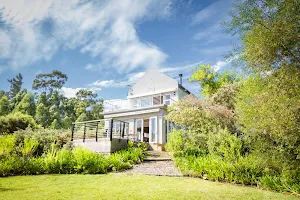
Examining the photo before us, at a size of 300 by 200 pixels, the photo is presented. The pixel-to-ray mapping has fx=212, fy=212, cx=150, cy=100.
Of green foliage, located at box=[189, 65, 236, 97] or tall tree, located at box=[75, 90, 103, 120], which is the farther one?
tall tree, located at box=[75, 90, 103, 120]

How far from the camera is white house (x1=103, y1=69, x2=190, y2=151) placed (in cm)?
1845

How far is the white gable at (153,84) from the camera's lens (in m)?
22.9

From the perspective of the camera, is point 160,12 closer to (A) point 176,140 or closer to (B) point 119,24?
(B) point 119,24

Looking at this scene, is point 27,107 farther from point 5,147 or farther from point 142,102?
point 5,147

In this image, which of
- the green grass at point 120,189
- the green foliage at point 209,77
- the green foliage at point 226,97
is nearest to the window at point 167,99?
the green foliage at point 209,77

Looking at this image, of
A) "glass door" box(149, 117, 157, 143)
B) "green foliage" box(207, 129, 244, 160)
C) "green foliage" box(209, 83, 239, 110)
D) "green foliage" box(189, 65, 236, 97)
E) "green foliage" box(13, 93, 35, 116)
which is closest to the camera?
"green foliage" box(207, 129, 244, 160)

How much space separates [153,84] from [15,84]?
4615 cm

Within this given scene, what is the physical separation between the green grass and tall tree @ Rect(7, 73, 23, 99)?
5419 centimetres

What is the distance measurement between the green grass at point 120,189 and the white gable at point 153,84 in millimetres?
15329

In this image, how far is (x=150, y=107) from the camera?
18906 millimetres

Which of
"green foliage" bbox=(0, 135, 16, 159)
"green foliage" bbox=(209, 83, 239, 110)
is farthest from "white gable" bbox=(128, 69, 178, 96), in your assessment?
"green foliage" bbox=(0, 135, 16, 159)

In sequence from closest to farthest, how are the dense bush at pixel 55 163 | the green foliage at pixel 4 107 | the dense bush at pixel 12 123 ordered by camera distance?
the dense bush at pixel 55 163, the dense bush at pixel 12 123, the green foliage at pixel 4 107

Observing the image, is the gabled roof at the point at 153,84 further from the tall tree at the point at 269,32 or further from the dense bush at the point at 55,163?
the tall tree at the point at 269,32

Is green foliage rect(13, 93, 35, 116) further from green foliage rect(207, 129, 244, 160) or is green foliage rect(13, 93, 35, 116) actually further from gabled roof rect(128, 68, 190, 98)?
green foliage rect(207, 129, 244, 160)
